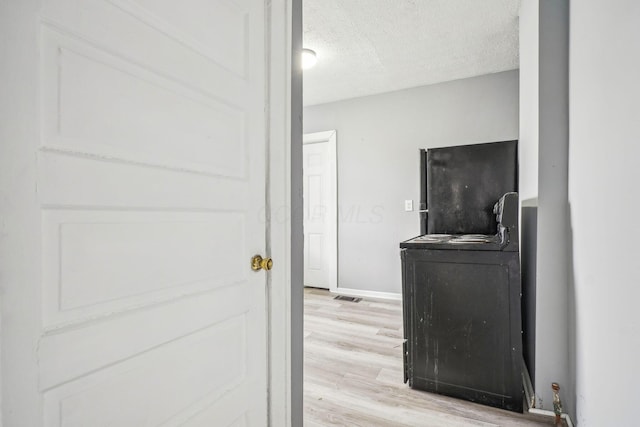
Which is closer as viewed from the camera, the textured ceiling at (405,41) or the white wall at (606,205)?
the white wall at (606,205)

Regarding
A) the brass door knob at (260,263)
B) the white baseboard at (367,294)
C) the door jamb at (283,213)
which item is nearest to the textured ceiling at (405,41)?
the door jamb at (283,213)

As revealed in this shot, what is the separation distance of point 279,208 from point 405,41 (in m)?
2.21

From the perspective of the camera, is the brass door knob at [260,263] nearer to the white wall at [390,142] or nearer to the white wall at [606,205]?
the white wall at [606,205]

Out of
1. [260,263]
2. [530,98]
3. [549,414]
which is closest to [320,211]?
[530,98]

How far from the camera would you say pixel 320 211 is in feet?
14.1

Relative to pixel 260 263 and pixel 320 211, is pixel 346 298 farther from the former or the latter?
pixel 260 263

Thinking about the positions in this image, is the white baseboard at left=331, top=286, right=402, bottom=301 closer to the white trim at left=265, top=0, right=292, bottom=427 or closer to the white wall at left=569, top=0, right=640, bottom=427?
the white wall at left=569, top=0, right=640, bottom=427

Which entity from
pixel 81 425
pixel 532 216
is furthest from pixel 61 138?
pixel 532 216

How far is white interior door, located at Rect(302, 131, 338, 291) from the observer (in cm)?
413

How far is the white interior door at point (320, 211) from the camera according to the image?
4.13 metres

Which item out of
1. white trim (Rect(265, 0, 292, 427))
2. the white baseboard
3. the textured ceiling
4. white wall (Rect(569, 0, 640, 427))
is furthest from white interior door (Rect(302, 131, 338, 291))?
white trim (Rect(265, 0, 292, 427))

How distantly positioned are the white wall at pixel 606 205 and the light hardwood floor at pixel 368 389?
0.50 metres

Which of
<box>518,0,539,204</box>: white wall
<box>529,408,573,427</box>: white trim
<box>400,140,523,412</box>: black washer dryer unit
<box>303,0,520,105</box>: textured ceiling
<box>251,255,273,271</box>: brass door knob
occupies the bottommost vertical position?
<box>529,408,573,427</box>: white trim

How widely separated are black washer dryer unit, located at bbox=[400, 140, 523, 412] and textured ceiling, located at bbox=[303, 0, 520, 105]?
1.41 m
